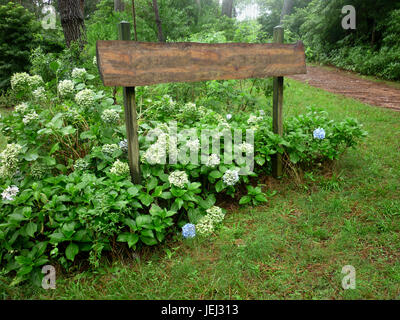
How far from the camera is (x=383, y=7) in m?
10.9

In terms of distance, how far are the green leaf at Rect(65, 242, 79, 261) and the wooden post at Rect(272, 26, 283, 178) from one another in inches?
83.8

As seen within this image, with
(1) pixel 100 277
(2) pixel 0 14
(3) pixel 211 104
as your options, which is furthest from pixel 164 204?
(2) pixel 0 14

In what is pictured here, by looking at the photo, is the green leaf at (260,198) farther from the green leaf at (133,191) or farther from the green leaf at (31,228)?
the green leaf at (31,228)

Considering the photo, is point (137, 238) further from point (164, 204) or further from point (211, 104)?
point (211, 104)

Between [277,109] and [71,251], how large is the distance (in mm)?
2374

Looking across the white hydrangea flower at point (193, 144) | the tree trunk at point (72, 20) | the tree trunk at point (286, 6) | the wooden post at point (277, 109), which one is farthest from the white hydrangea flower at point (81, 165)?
the tree trunk at point (286, 6)

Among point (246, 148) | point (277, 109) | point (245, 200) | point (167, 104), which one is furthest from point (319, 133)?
point (167, 104)

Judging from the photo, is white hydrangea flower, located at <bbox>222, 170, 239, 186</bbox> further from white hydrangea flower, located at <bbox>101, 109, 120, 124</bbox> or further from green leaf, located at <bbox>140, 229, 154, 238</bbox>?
white hydrangea flower, located at <bbox>101, 109, 120, 124</bbox>

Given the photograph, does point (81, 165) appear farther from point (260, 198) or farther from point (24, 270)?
point (260, 198)

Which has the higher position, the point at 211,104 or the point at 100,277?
the point at 211,104

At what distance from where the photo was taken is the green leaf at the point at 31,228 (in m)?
2.05

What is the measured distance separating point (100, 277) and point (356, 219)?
2154 millimetres

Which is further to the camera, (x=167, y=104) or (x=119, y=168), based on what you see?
(x=167, y=104)

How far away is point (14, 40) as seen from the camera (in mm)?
7941
